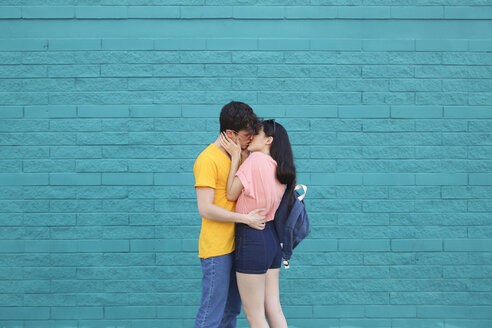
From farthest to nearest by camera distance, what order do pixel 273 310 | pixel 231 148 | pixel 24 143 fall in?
pixel 24 143 → pixel 273 310 → pixel 231 148

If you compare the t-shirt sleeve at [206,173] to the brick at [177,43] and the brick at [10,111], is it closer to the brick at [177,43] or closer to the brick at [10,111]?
the brick at [177,43]

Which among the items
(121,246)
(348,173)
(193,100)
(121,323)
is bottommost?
(121,323)

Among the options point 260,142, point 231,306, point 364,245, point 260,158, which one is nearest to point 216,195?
point 260,158

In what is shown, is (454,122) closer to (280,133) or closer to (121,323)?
(280,133)

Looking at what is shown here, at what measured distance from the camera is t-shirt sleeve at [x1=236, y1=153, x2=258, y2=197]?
10.1 feet

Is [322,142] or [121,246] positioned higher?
[322,142]

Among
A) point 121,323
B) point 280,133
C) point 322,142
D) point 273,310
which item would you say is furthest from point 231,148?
point 121,323

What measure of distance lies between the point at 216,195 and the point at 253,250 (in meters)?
0.46

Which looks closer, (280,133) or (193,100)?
(280,133)

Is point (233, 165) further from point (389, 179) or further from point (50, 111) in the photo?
point (50, 111)

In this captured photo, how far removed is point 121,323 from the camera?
14.4ft

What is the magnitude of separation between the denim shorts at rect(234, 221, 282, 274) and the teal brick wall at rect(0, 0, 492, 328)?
1292 mm

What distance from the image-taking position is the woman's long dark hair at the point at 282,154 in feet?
10.5

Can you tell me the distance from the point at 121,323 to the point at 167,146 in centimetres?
178
